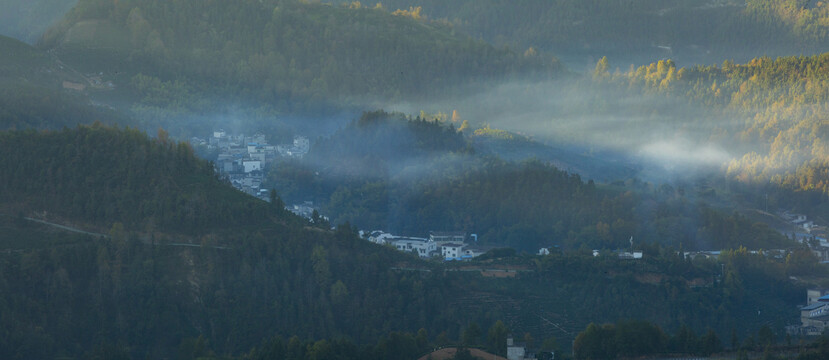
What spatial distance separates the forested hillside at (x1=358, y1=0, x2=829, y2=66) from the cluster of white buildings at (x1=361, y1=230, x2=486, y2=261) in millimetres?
49472

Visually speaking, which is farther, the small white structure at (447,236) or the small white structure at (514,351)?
the small white structure at (447,236)

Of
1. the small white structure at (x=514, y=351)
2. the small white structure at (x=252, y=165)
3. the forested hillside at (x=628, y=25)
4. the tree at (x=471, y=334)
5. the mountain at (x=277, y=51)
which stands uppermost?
the forested hillside at (x=628, y=25)

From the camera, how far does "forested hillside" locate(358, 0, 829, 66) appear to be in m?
103

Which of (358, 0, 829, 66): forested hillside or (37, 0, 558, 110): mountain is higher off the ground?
(358, 0, 829, 66): forested hillside

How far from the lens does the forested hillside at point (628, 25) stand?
103 meters

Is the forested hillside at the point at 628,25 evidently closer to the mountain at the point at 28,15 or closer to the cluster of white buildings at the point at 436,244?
the mountain at the point at 28,15

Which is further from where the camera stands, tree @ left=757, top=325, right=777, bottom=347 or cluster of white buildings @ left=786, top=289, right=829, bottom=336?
cluster of white buildings @ left=786, top=289, right=829, bottom=336

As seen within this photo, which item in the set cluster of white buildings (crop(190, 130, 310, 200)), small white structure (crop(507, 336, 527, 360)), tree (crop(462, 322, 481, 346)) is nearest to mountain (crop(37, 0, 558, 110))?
cluster of white buildings (crop(190, 130, 310, 200))

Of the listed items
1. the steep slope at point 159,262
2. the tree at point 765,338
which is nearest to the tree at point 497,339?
the steep slope at point 159,262

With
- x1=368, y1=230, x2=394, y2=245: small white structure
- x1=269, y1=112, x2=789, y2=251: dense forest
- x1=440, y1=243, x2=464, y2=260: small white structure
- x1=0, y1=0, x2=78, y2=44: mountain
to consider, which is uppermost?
x1=0, y1=0, x2=78, y2=44: mountain

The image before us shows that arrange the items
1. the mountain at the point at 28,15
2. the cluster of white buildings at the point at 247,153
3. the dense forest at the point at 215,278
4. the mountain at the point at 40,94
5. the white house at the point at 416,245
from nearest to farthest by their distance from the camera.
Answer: the dense forest at the point at 215,278 → the white house at the point at 416,245 → the mountain at the point at 40,94 → the cluster of white buildings at the point at 247,153 → the mountain at the point at 28,15

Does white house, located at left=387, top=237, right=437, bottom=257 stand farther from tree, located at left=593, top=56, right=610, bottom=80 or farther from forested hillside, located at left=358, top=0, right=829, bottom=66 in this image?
forested hillside, located at left=358, top=0, right=829, bottom=66

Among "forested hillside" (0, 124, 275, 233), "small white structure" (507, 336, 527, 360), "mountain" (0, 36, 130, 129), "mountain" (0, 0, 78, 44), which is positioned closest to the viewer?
"small white structure" (507, 336, 527, 360)

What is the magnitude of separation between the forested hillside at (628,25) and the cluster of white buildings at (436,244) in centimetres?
4947
